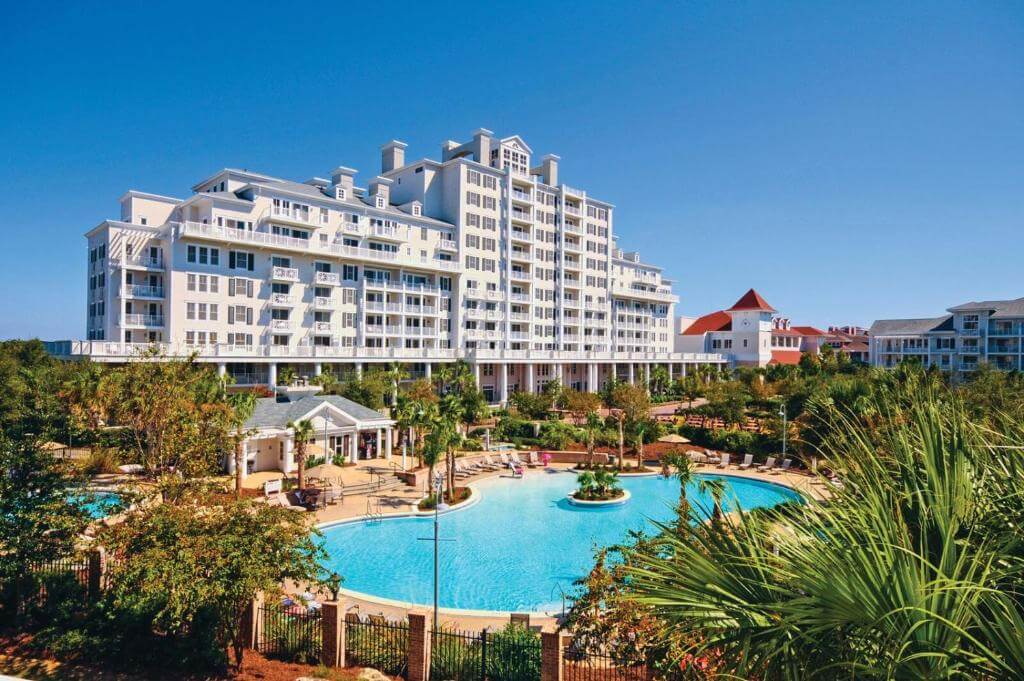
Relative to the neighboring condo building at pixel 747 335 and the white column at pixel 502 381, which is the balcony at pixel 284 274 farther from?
the neighboring condo building at pixel 747 335

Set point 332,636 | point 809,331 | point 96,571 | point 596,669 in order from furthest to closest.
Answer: point 809,331 < point 96,571 < point 332,636 < point 596,669

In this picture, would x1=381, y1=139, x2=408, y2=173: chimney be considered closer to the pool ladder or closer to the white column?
the white column

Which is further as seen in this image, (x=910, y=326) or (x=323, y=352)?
(x=910, y=326)

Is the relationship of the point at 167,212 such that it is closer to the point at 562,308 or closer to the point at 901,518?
the point at 562,308

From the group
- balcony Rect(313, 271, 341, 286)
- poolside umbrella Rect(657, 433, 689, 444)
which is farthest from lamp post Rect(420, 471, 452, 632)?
balcony Rect(313, 271, 341, 286)

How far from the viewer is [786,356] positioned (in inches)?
3777

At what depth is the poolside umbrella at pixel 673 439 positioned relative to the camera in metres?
43.9

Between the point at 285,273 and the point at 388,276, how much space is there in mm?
10649

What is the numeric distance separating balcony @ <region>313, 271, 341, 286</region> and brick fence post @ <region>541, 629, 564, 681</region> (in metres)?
47.2

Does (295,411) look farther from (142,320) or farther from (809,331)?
(809,331)

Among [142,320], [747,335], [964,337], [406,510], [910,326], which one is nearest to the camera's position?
[406,510]

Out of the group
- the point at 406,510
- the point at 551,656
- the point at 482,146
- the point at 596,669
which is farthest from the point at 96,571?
the point at 482,146

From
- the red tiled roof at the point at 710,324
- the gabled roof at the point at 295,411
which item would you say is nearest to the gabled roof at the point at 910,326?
the red tiled roof at the point at 710,324

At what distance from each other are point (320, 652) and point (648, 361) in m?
71.9
